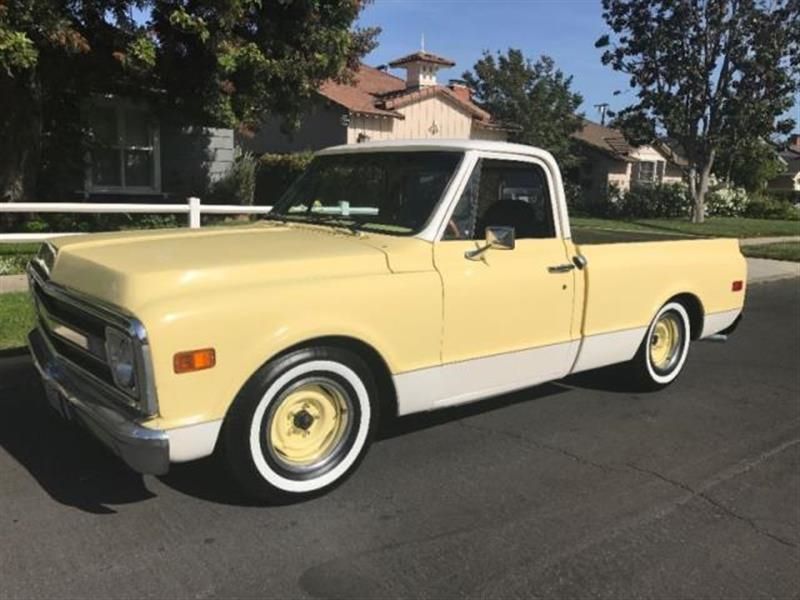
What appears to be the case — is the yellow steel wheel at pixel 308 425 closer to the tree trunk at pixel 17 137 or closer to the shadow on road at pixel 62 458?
the shadow on road at pixel 62 458

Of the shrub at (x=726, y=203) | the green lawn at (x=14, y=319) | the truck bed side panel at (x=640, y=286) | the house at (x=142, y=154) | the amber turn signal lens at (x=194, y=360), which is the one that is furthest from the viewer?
the shrub at (x=726, y=203)

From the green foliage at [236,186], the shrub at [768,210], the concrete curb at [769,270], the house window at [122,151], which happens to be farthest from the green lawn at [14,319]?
the shrub at [768,210]

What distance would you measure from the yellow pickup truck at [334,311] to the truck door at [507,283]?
1 cm

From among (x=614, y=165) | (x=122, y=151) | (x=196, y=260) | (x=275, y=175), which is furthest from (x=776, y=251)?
(x=614, y=165)

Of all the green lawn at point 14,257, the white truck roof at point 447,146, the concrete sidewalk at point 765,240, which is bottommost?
the green lawn at point 14,257

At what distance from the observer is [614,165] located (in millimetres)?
38250

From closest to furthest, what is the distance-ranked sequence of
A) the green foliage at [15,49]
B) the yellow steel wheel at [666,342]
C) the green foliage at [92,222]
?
1. the yellow steel wheel at [666,342]
2. the green foliage at [15,49]
3. the green foliage at [92,222]

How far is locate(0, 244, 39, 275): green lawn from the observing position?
9703 millimetres

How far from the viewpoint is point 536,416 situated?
538 cm

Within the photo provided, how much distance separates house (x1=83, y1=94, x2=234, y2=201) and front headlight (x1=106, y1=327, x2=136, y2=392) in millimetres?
11789

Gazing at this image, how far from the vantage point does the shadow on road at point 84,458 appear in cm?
388

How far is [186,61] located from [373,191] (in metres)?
8.21

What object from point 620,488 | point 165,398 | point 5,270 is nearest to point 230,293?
point 165,398

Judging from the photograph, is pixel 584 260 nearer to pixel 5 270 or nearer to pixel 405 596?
pixel 405 596
